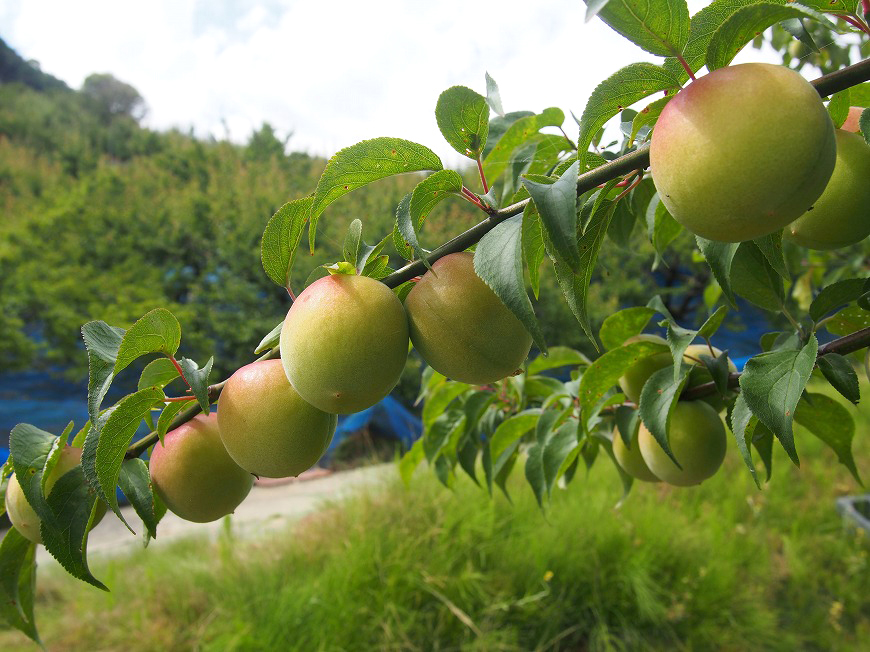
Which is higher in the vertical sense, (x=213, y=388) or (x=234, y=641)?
(x=213, y=388)

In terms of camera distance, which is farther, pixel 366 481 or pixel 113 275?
pixel 113 275

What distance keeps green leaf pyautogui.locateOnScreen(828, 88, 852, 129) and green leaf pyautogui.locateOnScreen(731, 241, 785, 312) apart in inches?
4.5

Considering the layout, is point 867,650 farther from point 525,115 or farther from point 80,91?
point 80,91

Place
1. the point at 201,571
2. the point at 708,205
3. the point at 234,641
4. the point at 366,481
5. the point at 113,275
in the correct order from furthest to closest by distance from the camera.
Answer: the point at 113,275 → the point at 366,481 → the point at 201,571 → the point at 234,641 → the point at 708,205

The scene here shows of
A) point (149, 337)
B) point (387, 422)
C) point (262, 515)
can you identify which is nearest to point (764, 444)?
point (149, 337)

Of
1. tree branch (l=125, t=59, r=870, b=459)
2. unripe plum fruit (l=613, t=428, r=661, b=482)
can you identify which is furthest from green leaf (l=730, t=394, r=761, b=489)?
unripe plum fruit (l=613, t=428, r=661, b=482)

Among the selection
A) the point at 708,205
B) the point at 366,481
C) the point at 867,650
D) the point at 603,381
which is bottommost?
the point at 867,650

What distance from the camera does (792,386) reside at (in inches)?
12.7

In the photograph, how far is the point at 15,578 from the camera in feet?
1.48

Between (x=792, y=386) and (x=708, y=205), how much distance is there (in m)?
0.14

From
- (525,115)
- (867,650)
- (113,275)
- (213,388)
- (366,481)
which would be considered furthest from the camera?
(113,275)

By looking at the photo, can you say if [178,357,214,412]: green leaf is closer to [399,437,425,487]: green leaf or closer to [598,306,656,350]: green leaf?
[598,306,656,350]: green leaf

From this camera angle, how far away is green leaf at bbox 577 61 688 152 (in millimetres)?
278

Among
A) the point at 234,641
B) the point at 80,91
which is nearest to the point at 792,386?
the point at 234,641
